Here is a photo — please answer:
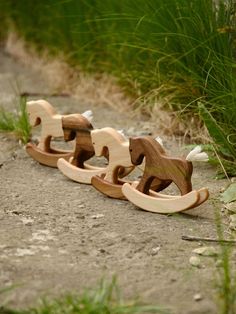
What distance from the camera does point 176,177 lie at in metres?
2.04

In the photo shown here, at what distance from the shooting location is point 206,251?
1815mm

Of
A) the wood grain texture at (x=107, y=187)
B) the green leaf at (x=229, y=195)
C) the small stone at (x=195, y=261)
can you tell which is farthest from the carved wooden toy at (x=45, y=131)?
the small stone at (x=195, y=261)

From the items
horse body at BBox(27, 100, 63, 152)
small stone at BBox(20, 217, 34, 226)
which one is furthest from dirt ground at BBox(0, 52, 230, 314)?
horse body at BBox(27, 100, 63, 152)

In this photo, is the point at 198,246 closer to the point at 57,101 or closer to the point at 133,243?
the point at 133,243

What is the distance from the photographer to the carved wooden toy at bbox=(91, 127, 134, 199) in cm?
220

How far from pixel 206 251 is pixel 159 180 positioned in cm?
38

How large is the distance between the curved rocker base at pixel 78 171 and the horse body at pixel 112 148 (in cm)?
7

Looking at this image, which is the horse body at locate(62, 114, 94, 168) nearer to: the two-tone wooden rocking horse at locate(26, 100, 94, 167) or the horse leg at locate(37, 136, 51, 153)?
the two-tone wooden rocking horse at locate(26, 100, 94, 167)

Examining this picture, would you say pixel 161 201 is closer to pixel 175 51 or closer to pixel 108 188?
pixel 108 188

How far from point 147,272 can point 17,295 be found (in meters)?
0.31

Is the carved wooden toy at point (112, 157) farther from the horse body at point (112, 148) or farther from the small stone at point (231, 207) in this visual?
the small stone at point (231, 207)

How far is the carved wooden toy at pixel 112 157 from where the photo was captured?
220cm

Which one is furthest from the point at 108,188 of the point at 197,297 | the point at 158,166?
the point at 197,297

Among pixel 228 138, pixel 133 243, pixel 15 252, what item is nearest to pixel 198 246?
pixel 133 243
